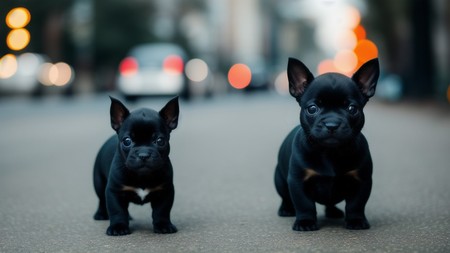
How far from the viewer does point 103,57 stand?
5419 cm

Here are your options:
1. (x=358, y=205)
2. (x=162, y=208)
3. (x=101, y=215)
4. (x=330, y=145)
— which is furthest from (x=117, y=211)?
(x=358, y=205)

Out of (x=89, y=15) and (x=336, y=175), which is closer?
(x=336, y=175)

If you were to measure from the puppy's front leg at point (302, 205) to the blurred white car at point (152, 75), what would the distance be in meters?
21.2

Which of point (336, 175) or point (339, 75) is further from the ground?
point (339, 75)

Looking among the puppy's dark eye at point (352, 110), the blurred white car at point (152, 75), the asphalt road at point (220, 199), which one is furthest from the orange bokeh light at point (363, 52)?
the puppy's dark eye at point (352, 110)

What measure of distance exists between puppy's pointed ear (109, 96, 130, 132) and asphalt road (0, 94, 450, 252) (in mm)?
692

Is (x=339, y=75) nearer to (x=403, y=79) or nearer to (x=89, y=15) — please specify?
(x=403, y=79)

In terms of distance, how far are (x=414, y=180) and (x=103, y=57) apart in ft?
155

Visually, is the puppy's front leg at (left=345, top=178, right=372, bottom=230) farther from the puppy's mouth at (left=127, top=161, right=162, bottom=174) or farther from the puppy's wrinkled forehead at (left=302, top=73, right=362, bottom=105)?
the puppy's mouth at (left=127, top=161, right=162, bottom=174)

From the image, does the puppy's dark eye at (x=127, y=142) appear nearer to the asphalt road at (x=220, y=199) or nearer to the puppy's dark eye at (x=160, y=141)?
the puppy's dark eye at (x=160, y=141)

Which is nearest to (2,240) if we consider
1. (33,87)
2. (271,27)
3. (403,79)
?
(403,79)

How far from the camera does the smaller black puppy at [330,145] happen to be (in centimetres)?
489

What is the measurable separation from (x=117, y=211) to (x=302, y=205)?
1126mm

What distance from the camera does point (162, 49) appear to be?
89.7 ft
